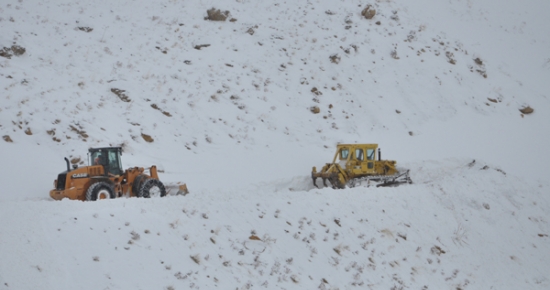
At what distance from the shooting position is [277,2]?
110ft

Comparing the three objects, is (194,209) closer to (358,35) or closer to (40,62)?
(40,62)

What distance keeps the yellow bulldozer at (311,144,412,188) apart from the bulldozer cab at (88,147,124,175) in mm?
7412

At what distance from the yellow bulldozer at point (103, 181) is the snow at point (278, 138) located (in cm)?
208

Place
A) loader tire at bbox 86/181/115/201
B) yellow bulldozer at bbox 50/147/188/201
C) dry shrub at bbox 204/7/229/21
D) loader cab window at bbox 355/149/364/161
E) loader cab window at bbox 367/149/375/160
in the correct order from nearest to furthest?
loader tire at bbox 86/181/115/201
yellow bulldozer at bbox 50/147/188/201
loader cab window at bbox 355/149/364/161
loader cab window at bbox 367/149/375/160
dry shrub at bbox 204/7/229/21

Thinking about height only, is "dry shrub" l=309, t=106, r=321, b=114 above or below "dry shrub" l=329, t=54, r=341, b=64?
below

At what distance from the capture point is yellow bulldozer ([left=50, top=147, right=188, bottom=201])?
1323cm

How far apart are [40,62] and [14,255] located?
610 inches

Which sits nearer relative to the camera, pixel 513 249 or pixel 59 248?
pixel 59 248

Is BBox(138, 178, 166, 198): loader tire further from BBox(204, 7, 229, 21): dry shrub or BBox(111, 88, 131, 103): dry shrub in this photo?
BBox(204, 7, 229, 21): dry shrub

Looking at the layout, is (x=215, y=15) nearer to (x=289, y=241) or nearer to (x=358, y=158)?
(x=358, y=158)

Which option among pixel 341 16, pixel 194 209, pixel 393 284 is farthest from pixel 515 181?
pixel 341 16

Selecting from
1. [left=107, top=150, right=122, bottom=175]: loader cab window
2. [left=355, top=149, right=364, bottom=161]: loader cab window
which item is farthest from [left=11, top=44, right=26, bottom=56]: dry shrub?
[left=355, top=149, right=364, bottom=161]: loader cab window

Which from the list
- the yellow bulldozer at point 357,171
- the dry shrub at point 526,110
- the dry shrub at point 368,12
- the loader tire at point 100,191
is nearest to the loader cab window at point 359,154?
the yellow bulldozer at point 357,171

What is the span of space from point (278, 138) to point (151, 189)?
9.40 meters
